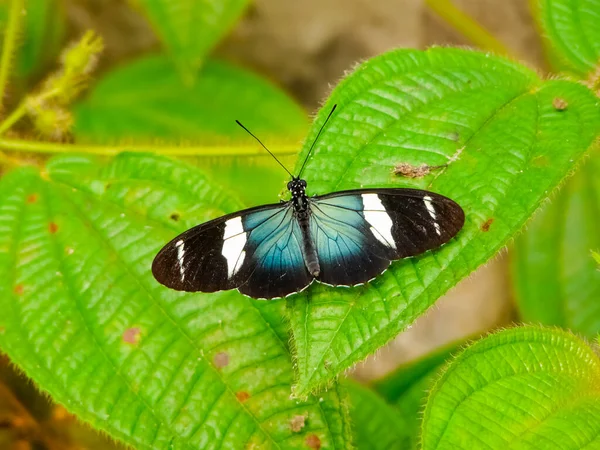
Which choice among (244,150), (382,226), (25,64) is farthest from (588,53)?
(25,64)

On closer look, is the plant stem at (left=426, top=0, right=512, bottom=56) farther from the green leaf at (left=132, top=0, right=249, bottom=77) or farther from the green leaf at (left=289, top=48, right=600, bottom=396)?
the green leaf at (left=289, top=48, right=600, bottom=396)

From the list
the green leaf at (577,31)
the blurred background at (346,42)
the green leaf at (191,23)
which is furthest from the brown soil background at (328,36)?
the green leaf at (577,31)

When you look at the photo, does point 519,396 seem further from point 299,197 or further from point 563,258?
point 563,258

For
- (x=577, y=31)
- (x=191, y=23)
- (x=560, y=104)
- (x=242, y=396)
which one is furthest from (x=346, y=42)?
(x=242, y=396)

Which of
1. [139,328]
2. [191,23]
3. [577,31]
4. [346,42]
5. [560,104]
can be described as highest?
[346,42]

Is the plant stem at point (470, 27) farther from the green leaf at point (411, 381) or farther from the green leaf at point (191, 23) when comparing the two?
the green leaf at point (411, 381)

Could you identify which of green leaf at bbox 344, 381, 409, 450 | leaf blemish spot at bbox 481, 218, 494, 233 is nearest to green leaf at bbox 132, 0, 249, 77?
green leaf at bbox 344, 381, 409, 450
